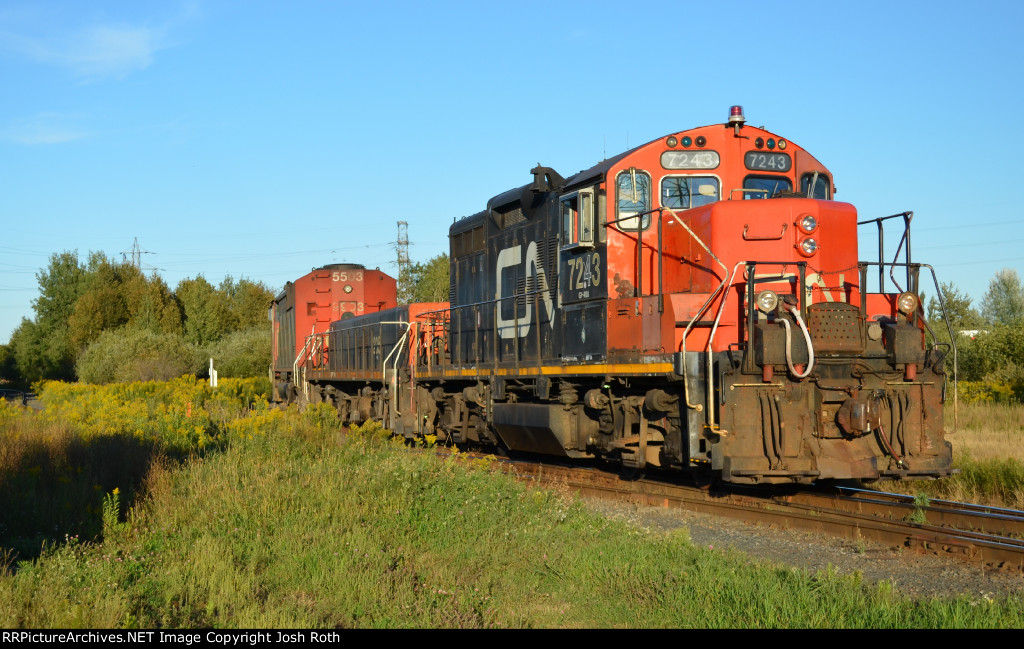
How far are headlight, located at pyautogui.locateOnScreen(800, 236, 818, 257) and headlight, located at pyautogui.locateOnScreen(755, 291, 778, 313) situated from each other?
972 millimetres

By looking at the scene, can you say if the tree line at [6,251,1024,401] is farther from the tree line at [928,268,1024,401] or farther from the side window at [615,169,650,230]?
the side window at [615,169,650,230]

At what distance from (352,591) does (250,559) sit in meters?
1.17

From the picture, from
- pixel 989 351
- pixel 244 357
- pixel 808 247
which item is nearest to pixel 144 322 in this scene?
pixel 244 357

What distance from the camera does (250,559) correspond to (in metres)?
6.64

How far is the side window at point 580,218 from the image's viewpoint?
398 inches

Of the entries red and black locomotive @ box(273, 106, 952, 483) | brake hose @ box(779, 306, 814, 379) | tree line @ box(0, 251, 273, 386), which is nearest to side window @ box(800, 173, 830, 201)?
red and black locomotive @ box(273, 106, 952, 483)

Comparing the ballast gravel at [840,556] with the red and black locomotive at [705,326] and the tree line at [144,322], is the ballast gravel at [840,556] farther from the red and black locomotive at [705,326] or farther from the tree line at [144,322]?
the tree line at [144,322]

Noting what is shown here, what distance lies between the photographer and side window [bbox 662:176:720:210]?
9930mm

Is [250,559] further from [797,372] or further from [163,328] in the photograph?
[163,328]

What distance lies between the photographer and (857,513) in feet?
28.4

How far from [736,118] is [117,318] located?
5368 centimetres

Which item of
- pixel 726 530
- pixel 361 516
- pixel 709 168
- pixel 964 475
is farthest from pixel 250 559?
pixel 964 475

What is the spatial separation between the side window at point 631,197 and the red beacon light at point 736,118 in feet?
3.67

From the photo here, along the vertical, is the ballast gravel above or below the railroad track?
below
